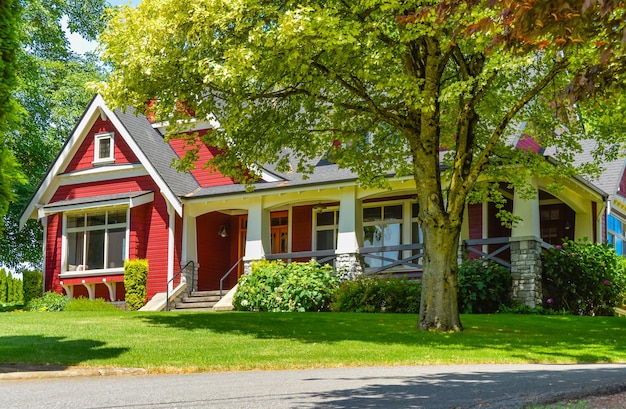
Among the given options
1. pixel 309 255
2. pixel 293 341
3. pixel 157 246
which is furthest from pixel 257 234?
pixel 293 341

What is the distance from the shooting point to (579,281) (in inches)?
851

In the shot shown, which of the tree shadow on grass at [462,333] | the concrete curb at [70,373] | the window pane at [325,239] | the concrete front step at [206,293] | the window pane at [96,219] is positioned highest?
the window pane at [96,219]

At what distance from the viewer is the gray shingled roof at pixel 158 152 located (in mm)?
26234

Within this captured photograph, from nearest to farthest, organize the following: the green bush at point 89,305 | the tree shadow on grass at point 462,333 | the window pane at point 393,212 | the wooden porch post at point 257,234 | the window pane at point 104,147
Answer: the tree shadow on grass at point 462,333, the wooden porch post at point 257,234, the green bush at point 89,305, the window pane at point 393,212, the window pane at point 104,147

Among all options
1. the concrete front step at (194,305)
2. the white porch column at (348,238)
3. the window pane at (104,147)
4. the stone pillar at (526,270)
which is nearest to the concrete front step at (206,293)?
the concrete front step at (194,305)

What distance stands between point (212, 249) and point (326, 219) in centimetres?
392

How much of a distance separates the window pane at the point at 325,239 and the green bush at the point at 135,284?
18.6ft

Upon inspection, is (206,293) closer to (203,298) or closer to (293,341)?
(203,298)

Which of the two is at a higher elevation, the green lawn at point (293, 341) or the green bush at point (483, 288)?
the green bush at point (483, 288)

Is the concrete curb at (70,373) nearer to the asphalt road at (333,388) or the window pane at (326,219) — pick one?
the asphalt road at (333,388)

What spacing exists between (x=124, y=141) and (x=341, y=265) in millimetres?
8961

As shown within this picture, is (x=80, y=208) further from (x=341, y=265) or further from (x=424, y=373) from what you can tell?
(x=424, y=373)

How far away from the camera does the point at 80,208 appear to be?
2669 centimetres

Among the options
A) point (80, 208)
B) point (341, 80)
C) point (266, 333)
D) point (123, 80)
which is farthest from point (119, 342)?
point (80, 208)
